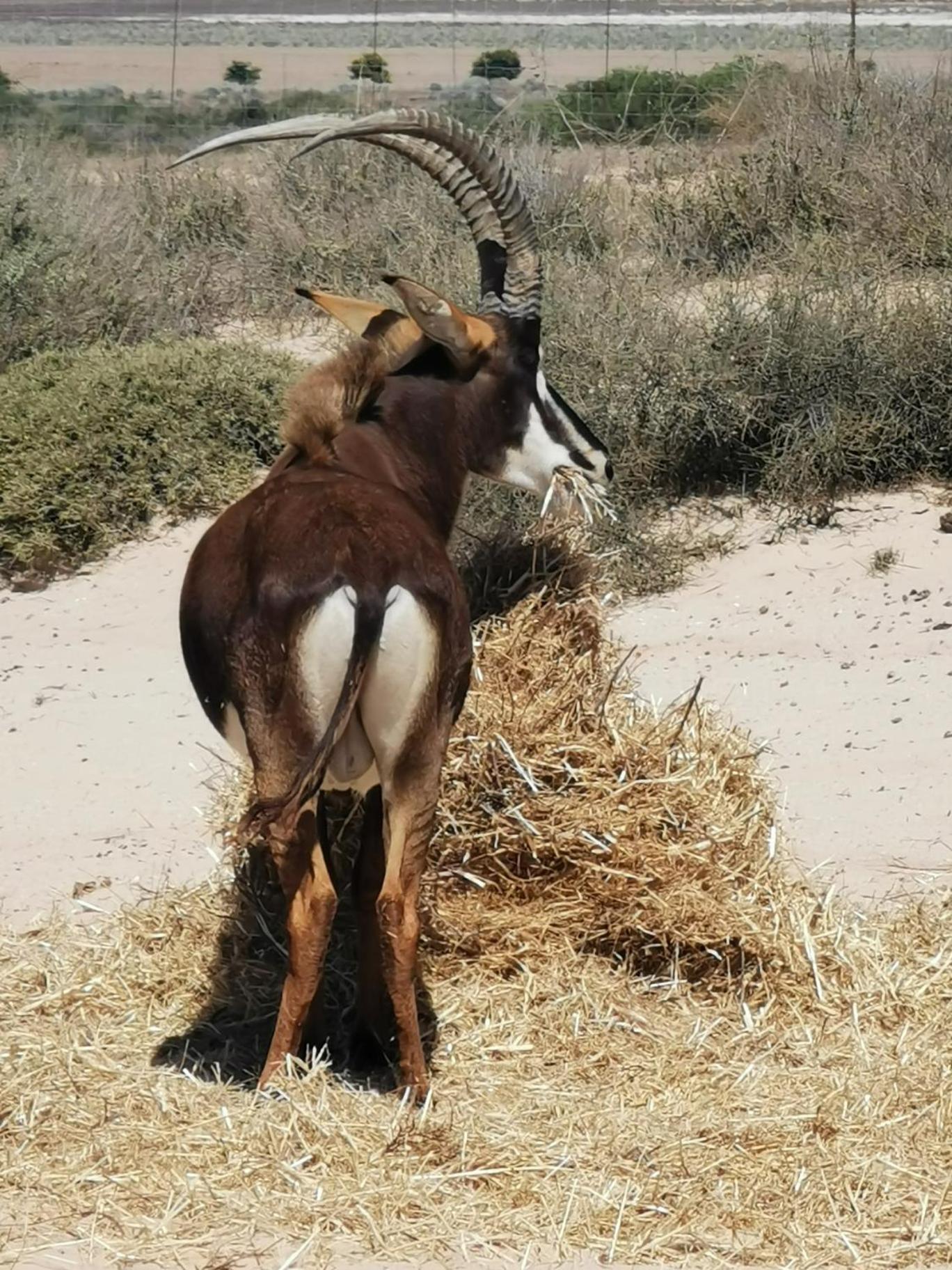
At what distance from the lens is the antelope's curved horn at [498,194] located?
6.90m

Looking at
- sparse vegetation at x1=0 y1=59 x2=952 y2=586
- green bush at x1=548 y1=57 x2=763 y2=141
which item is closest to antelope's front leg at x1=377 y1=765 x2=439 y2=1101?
sparse vegetation at x1=0 y1=59 x2=952 y2=586

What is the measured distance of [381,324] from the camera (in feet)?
22.2

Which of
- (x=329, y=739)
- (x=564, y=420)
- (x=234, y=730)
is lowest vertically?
(x=234, y=730)

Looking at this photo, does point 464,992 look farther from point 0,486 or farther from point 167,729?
point 0,486

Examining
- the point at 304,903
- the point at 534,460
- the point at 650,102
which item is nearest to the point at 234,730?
the point at 304,903

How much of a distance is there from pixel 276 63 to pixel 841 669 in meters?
42.1

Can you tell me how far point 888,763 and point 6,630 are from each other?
4.82m

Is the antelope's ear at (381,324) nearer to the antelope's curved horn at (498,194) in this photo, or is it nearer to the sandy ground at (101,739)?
the antelope's curved horn at (498,194)

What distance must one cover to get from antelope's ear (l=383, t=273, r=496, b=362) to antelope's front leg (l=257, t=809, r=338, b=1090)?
81.8 inches

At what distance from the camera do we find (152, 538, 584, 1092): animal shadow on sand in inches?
231

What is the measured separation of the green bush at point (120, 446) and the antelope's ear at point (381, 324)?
4.22 meters

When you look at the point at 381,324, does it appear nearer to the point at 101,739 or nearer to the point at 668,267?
the point at 101,739

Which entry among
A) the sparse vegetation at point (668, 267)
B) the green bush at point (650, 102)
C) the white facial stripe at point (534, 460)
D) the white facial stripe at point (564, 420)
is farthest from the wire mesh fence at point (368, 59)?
the white facial stripe at point (534, 460)

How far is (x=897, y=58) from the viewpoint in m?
32.1
